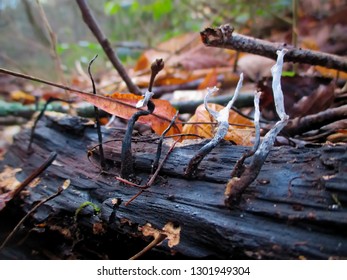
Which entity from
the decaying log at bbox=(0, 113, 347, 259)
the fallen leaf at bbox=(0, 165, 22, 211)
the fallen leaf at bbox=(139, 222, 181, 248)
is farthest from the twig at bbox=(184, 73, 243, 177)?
the fallen leaf at bbox=(0, 165, 22, 211)

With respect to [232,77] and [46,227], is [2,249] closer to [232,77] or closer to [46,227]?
[46,227]

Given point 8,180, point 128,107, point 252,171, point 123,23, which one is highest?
point 123,23

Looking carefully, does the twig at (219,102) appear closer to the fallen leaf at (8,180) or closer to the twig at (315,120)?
the twig at (315,120)

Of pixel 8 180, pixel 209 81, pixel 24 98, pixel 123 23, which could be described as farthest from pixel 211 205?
pixel 123 23

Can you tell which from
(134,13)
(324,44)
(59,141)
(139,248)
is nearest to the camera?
(139,248)

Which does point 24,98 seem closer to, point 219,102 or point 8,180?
point 8,180
